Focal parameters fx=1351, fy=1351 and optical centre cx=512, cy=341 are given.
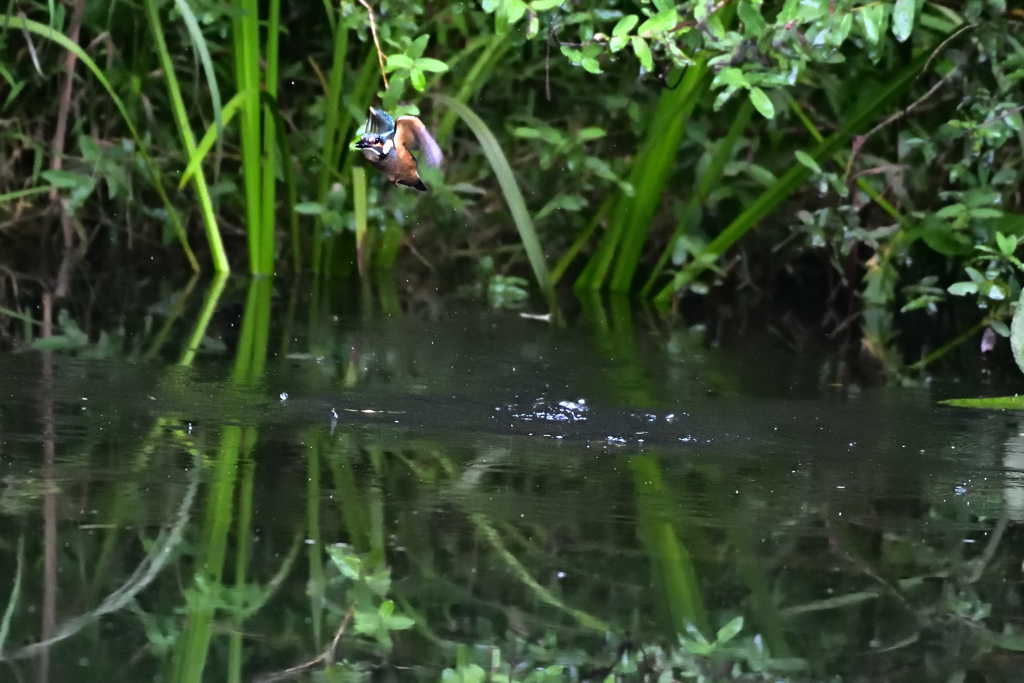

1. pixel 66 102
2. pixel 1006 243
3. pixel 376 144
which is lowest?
pixel 1006 243

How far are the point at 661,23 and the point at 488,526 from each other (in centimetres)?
120

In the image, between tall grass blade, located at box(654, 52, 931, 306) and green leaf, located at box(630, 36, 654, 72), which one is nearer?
green leaf, located at box(630, 36, 654, 72)

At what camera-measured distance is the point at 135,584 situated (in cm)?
108

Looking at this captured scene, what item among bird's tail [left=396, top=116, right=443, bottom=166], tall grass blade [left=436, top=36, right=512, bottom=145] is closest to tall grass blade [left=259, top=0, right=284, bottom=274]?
tall grass blade [left=436, top=36, right=512, bottom=145]

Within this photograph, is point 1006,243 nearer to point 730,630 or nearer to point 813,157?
point 813,157

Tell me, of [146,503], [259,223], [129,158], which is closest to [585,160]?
[259,223]

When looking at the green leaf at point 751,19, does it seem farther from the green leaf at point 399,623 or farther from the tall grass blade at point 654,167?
the green leaf at point 399,623

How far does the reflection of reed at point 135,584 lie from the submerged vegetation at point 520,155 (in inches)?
55.8

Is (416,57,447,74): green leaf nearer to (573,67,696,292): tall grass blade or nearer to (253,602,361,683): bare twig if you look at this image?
(573,67,696,292): tall grass blade

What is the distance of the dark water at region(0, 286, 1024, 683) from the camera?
3.23ft

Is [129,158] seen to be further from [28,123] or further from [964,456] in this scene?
[964,456]

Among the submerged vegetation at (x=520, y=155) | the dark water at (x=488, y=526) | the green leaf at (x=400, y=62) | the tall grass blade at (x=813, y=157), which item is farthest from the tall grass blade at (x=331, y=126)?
the dark water at (x=488, y=526)

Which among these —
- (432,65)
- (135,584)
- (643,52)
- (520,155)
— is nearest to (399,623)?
(135,584)

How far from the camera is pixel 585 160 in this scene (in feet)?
10.9
